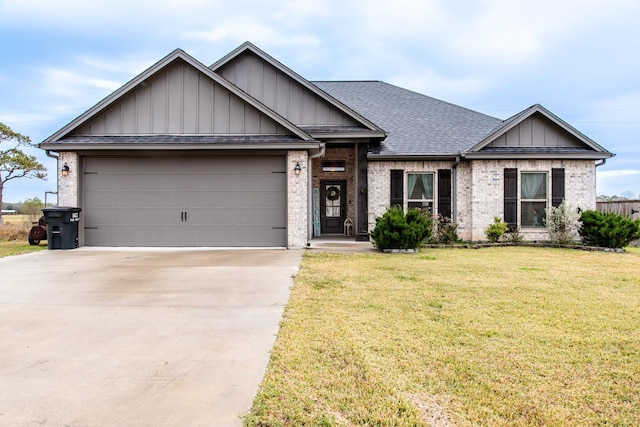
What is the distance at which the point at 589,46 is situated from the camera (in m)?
16.4

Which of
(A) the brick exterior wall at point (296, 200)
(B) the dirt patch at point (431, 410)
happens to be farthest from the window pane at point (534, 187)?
(B) the dirt patch at point (431, 410)

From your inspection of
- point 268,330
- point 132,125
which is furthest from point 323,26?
point 268,330

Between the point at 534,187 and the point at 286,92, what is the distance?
27.9 ft

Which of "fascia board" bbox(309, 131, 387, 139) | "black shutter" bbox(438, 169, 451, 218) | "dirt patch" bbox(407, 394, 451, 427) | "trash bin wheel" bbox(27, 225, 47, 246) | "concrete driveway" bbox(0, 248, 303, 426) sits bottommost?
"dirt patch" bbox(407, 394, 451, 427)

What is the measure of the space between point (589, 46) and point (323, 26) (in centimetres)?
1084

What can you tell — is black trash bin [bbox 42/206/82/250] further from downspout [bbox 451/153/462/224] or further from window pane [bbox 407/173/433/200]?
downspout [bbox 451/153/462/224]

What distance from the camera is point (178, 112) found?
1094 cm

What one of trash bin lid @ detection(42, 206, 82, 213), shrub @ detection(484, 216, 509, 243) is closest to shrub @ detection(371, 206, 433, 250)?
shrub @ detection(484, 216, 509, 243)

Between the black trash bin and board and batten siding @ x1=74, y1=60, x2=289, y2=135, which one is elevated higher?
board and batten siding @ x1=74, y1=60, x2=289, y2=135

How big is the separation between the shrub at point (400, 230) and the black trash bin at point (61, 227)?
7.95 metres

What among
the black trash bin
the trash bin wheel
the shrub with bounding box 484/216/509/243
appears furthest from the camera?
the shrub with bounding box 484/216/509/243

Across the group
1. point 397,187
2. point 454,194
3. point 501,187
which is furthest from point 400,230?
point 501,187

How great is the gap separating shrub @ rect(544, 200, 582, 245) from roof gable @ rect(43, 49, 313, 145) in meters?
8.37

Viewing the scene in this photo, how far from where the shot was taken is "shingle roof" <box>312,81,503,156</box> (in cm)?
1336
